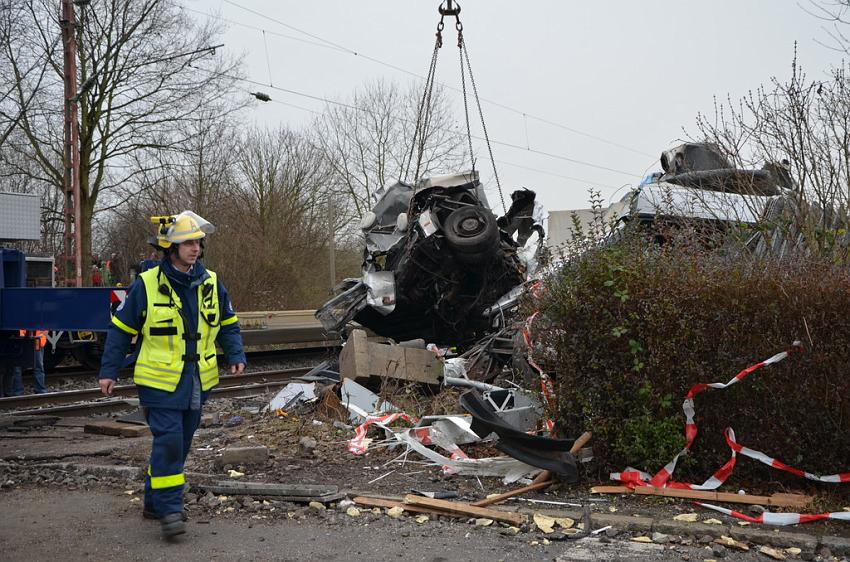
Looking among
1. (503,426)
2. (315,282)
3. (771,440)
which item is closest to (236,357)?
(503,426)

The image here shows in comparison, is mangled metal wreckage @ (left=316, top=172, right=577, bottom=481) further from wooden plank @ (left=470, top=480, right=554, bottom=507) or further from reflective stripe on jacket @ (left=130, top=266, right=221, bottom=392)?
reflective stripe on jacket @ (left=130, top=266, right=221, bottom=392)

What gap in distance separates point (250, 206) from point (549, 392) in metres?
27.5

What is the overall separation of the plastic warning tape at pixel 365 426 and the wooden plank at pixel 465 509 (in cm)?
180

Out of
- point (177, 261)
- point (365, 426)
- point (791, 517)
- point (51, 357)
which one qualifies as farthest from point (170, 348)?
point (51, 357)

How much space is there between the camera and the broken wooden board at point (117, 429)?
8523mm

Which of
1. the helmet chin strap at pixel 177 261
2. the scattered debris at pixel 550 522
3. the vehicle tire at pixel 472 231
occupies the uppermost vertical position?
the vehicle tire at pixel 472 231

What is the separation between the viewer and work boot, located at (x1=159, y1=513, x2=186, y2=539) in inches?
186

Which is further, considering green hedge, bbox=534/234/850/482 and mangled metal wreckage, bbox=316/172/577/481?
mangled metal wreckage, bbox=316/172/577/481

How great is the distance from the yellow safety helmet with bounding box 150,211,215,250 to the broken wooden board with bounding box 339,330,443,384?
3787 millimetres

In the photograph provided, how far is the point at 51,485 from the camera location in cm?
623

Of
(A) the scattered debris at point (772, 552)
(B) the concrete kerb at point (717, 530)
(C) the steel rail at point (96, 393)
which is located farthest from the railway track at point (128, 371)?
(A) the scattered debris at point (772, 552)

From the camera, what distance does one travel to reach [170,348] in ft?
16.6

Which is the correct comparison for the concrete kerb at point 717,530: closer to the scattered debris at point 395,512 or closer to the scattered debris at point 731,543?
the scattered debris at point 731,543

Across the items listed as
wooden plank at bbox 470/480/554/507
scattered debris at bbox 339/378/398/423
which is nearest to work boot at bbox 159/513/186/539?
wooden plank at bbox 470/480/554/507
